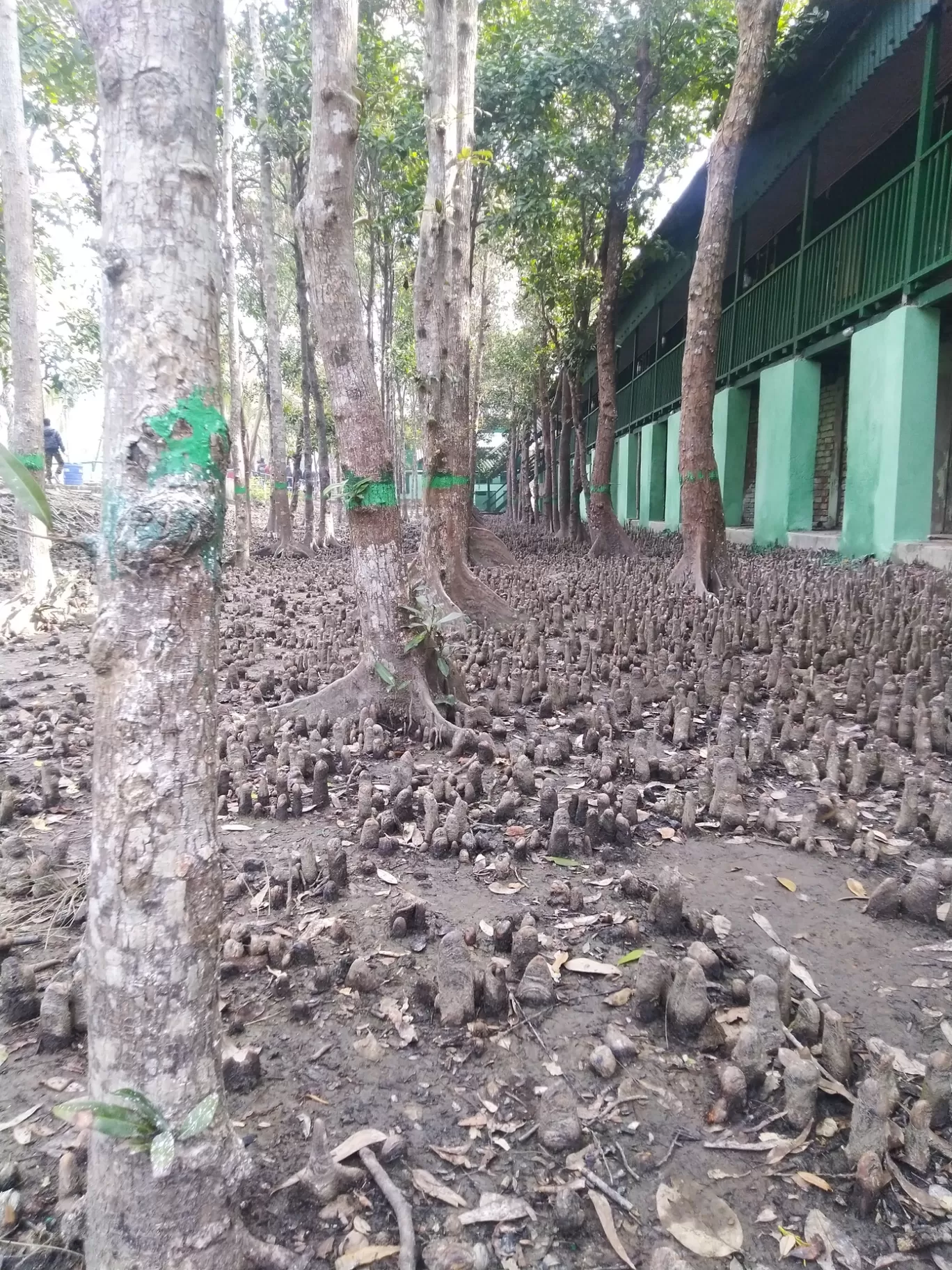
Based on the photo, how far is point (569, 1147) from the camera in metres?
1.65

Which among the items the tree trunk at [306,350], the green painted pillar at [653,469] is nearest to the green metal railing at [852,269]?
the green painted pillar at [653,469]

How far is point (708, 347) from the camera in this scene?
8.59 metres

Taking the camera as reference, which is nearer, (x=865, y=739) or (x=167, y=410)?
(x=167, y=410)

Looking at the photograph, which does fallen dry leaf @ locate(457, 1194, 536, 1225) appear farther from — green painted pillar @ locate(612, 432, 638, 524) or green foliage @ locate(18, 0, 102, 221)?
green painted pillar @ locate(612, 432, 638, 524)

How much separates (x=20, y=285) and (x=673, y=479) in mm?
13952

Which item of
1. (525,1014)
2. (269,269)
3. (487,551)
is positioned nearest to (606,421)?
(487,551)

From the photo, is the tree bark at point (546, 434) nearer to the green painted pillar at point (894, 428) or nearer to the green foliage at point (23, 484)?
the green painted pillar at point (894, 428)

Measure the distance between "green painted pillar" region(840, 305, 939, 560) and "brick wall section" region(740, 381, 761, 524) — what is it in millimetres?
6418

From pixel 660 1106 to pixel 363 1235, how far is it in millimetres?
672

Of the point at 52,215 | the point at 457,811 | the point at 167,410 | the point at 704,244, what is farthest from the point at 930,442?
the point at 52,215

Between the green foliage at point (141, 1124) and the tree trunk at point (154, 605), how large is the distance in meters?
0.02

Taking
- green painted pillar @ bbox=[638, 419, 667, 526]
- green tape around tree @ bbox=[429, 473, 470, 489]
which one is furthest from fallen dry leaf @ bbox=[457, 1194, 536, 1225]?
green painted pillar @ bbox=[638, 419, 667, 526]

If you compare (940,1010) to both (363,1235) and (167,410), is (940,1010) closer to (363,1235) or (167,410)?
(363,1235)

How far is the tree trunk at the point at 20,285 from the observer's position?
23.3 feet
